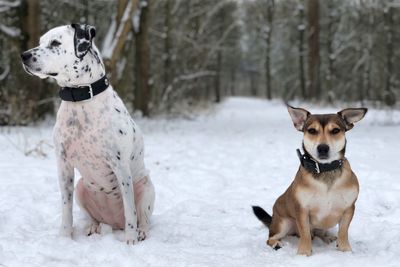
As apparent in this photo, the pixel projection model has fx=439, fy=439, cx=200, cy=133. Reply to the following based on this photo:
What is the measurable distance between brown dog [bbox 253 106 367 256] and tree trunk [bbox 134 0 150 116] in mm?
10941

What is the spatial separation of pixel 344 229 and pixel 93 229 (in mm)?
2101

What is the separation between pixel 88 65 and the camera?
340 cm

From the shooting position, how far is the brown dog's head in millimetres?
3119

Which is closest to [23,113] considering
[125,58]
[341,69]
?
[125,58]

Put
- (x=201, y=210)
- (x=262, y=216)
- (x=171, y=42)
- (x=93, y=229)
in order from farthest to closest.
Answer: (x=171, y=42) < (x=201, y=210) < (x=262, y=216) < (x=93, y=229)

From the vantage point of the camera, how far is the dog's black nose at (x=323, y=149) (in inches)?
122

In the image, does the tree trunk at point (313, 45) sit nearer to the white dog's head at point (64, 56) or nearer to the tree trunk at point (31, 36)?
the tree trunk at point (31, 36)

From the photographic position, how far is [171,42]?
18.0 m

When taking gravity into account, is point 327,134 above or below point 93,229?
above

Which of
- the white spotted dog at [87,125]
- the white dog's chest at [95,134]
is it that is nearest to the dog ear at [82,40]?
the white spotted dog at [87,125]

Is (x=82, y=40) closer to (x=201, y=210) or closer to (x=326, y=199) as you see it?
(x=326, y=199)

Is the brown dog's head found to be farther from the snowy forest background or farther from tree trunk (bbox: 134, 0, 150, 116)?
tree trunk (bbox: 134, 0, 150, 116)

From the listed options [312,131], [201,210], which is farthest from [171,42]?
[312,131]

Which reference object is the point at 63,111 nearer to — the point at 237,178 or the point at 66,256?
the point at 66,256
